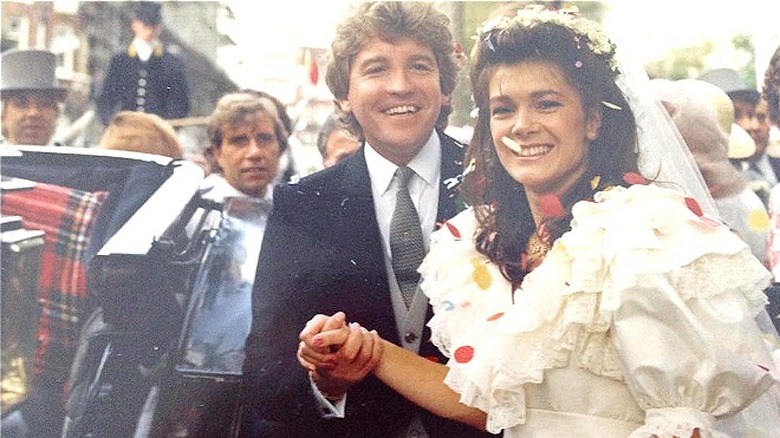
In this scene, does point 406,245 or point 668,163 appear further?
A: point 406,245

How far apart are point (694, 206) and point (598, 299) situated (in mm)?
395

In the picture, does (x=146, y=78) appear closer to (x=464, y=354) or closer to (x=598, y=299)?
(x=464, y=354)

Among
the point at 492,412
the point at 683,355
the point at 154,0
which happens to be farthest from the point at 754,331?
the point at 154,0

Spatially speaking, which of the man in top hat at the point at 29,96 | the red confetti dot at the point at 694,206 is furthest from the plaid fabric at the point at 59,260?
the red confetti dot at the point at 694,206

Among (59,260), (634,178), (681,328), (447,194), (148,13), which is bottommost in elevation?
(59,260)

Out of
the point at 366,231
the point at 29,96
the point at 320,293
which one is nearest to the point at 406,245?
the point at 366,231

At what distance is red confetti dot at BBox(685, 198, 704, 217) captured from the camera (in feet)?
8.14

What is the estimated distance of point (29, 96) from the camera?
9.02 feet

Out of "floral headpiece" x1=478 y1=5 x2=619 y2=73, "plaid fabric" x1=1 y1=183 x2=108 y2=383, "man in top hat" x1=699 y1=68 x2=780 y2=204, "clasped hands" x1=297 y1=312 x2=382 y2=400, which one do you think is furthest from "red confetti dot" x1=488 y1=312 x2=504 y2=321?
"plaid fabric" x1=1 y1=183 x2=108 y2=383

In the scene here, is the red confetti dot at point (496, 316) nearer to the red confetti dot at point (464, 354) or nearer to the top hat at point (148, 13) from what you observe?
the red confetti dot at point (464, 354)

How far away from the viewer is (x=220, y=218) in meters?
2.69

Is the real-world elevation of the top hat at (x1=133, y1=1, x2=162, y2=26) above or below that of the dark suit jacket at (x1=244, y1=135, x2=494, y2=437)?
above

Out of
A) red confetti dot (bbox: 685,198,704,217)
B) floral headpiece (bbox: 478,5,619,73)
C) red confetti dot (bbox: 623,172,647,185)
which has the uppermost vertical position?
floral headpiece (bbox: 478,5,619,73)

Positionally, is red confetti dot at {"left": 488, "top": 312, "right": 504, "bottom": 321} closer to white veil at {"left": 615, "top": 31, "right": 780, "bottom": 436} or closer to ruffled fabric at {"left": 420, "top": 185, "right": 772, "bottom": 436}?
ruffled fabric at {"left": 420, "top": 185, "right": 772, "bottom": 436}
